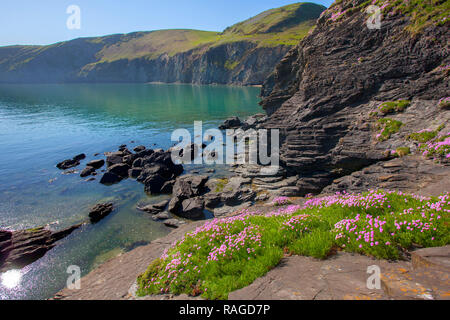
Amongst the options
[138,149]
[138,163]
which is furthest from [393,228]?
[138,149]

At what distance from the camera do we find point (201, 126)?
6575 centimetres

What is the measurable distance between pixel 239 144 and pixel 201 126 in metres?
22.4

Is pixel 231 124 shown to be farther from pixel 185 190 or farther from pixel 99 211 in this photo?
pixel 99 211

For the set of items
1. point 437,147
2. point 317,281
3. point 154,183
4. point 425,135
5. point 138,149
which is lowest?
point 154,183

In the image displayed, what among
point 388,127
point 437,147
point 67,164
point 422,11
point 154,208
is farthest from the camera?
point 67,164

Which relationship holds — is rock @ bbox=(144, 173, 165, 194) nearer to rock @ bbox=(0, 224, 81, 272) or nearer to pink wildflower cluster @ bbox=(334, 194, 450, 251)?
rock @ bbox=(0, 224, 81, 272)

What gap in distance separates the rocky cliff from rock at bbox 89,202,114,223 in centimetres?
2010

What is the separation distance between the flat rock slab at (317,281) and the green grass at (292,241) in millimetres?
303

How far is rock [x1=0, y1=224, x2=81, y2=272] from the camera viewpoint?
18.8 metres

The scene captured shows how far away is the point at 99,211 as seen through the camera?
24.5m

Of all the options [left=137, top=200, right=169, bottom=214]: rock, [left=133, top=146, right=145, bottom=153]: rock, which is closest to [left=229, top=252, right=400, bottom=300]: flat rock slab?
[left=137, top=200, right=169, bottom=214]: rock

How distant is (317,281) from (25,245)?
24.6 metres
